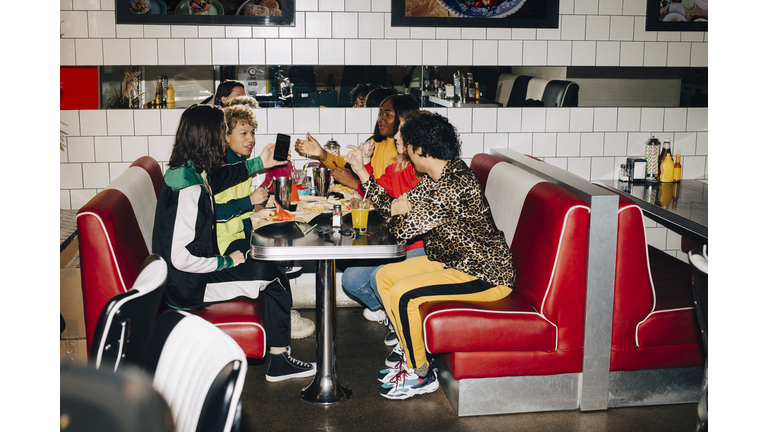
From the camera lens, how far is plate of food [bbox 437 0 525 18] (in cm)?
385

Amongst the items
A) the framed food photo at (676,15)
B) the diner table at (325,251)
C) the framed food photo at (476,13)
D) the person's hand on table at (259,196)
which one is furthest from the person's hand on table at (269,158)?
the framed food photo at (676,15)

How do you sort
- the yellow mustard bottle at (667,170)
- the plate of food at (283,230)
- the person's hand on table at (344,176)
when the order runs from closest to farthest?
the plate of food at (283,230) < the person's hand on table at (344,176) < the yellow mustard bottle at (667,170)

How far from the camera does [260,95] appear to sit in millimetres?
3859

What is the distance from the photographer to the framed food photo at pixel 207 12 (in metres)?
3.67

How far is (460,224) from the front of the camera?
103 inches

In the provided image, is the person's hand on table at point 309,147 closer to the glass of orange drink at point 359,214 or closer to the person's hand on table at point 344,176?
the person's hand on table at point 344,176

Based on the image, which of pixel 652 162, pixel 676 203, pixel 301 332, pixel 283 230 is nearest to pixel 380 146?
pixel 301 332

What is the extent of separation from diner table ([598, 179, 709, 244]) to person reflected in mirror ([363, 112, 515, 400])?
2.52ft

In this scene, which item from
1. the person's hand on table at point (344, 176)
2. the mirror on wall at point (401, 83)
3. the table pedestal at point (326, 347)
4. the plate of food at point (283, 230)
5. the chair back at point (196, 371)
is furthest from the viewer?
the mirror on wall at point (401, 83)

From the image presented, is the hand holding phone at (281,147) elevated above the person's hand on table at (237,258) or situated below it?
above

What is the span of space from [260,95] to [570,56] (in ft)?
6.64

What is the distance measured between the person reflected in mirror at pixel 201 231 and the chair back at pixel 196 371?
105 centimetres
